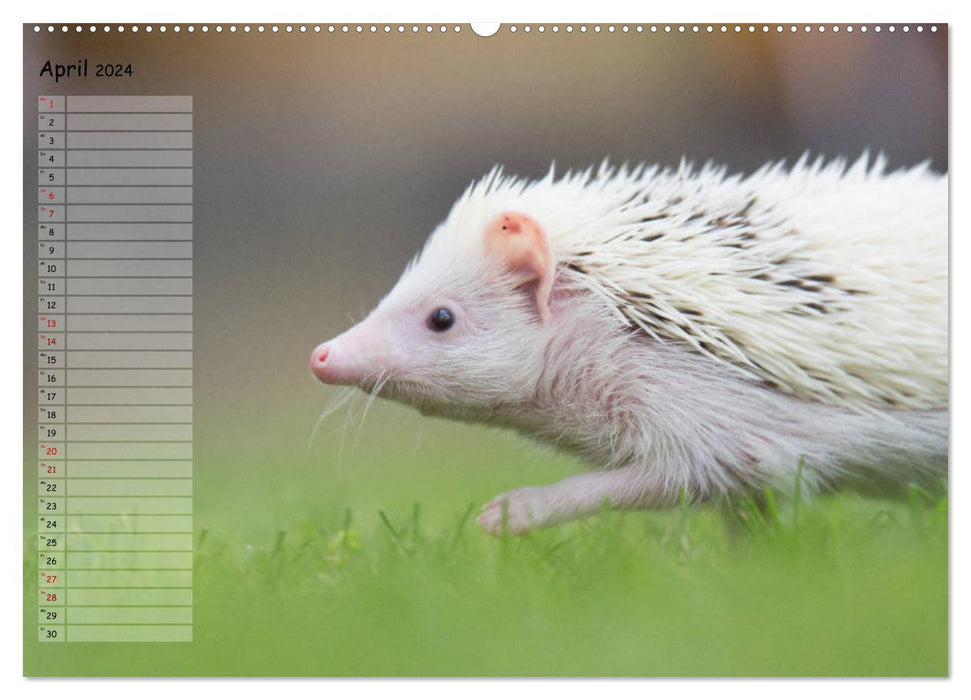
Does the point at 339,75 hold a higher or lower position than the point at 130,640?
higher

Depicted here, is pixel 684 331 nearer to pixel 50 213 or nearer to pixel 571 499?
pixel 571 499

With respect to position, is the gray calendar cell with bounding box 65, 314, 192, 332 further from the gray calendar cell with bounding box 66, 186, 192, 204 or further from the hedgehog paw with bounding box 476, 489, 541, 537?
the hedgehog paw with bounding box 476, 489, 541, 537

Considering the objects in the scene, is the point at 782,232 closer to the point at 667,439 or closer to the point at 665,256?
the point at 665,256

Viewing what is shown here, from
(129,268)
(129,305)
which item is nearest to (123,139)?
(129,268)

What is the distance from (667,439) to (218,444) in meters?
1.43

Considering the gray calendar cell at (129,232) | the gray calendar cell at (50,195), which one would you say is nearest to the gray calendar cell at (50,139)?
the gray calendar cell at (50,195)

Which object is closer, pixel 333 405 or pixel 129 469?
pixel 129 469

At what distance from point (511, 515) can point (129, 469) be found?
1.19m

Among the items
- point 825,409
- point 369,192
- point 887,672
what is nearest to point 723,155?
point 825,409

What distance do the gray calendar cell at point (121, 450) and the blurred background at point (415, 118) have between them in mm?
110

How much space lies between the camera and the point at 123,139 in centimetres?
363

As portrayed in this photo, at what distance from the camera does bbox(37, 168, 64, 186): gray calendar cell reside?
3.61 meters

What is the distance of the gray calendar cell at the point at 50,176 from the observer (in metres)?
3.61

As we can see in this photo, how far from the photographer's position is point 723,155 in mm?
3691
